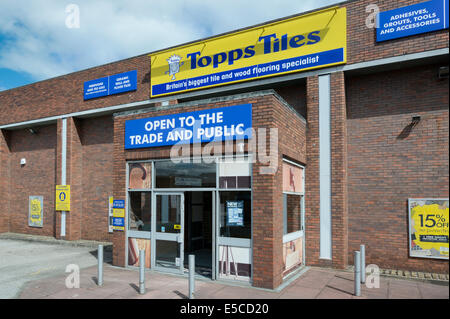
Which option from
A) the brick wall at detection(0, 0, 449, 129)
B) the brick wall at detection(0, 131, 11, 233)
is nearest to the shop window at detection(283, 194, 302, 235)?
the brick wall at detection(0, 0, 449, 129)

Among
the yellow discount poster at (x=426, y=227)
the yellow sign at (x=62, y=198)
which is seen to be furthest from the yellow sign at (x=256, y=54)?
the yellow sign at (x=62, y=198)

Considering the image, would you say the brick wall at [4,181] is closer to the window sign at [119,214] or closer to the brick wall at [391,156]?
the window sign at [119,214]

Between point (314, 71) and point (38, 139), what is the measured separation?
44.8ft

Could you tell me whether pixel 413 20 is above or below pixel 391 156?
above

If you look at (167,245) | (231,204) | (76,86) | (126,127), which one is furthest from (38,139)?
(231,204)

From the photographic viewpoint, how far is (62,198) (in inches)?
592

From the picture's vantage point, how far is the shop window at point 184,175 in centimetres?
823

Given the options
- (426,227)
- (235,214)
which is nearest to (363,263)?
(426,227)

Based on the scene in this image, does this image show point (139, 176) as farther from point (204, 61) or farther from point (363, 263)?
point (363, 263)

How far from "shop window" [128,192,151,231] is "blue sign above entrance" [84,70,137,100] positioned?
5.47 metres

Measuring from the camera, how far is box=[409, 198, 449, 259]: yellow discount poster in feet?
26.7

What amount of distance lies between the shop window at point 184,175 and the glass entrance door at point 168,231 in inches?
11.9

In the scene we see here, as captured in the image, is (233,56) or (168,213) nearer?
(168,213)

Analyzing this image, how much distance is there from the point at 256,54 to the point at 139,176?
4958 mm
